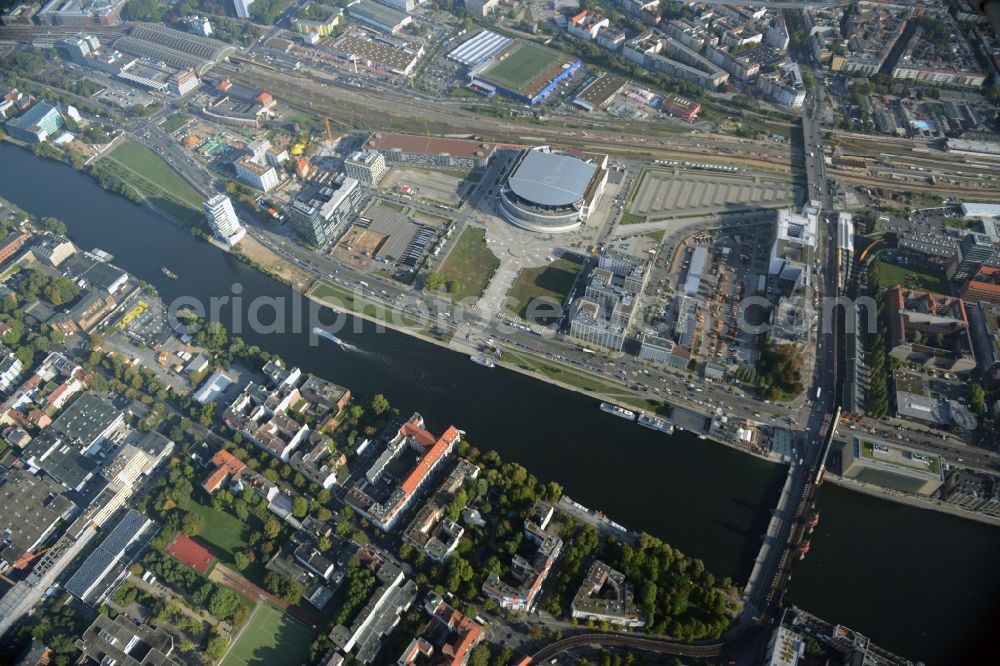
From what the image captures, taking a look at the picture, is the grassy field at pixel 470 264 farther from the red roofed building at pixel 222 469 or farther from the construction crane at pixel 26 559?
the construction crane at pixel 26 559

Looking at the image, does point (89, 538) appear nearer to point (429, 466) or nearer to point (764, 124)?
point (429, 466)

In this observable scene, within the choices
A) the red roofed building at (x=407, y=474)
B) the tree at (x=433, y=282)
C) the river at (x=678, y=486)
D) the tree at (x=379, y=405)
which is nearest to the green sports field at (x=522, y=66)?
the tree at (x=433, y=282)

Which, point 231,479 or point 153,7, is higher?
point 153,7

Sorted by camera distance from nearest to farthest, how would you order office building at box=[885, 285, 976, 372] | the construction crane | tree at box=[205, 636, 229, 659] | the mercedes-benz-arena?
1. tree at box=[205, 636, 229, 659]
2. the construction crane
3. office building at box=[885, 285, 976, 372]
4. the mercedes-benz-arena

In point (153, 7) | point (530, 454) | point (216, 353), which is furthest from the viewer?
point (153, 7)

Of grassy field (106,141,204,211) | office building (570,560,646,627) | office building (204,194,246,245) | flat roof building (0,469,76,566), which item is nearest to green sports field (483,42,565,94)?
office building (204,194,246,245)

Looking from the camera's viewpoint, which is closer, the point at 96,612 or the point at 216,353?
the point at 96,612

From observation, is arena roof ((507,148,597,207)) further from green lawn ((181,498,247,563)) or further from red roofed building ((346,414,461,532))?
green lawn ((181,498,247,563))

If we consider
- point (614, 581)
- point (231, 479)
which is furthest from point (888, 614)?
point (231, 479)
